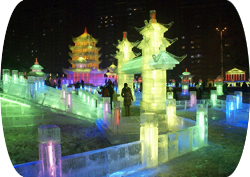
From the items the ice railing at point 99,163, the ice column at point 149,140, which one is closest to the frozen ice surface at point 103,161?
the ice railing at point 99,163

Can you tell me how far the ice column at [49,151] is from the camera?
3.26 meters

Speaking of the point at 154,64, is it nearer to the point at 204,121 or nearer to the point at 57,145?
the point at 204,121

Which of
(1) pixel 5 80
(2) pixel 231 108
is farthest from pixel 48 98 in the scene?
(2) pixel 231 108

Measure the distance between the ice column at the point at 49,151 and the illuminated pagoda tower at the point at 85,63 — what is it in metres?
28.5

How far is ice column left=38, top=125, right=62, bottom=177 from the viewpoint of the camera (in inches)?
128

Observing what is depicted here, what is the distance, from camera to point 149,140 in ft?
14.9

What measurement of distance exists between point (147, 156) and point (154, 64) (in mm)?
5325

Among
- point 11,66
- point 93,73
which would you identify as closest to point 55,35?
point 93,73

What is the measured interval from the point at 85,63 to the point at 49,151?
29.0 m

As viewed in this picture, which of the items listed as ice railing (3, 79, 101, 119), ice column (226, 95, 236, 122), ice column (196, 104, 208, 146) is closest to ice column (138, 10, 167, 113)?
ice railing (3, 79, 101, 119)

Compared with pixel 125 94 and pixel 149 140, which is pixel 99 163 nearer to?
pixel 149 140

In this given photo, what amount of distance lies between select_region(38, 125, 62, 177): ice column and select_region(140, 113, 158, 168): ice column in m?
1.87

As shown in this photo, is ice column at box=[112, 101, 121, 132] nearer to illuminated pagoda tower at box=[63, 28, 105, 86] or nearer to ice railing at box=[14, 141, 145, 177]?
ice railing at box=[14, 141, 145, 177]

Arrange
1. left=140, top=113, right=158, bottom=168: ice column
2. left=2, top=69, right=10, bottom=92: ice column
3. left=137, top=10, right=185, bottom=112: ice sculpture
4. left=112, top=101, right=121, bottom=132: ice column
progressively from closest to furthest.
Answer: left=140, top=113, right=158, bottom=168: ice column, left=112, top=101, right=121, bottom=132: ice column, left=137, top=10, right=185, bottom=112: ice sculpture, left=2, top=69, right=10, bottom=92: ice column
